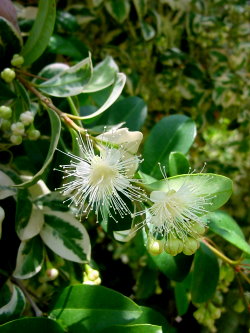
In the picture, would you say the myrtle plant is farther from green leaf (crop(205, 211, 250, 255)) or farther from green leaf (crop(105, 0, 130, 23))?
green leaf (crop(105, 0, 130, 23))

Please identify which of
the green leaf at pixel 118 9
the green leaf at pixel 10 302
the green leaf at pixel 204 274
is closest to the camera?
the green leaf at pixel 10 302

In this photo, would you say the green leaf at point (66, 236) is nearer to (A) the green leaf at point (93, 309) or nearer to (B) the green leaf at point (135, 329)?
(A) the green leaf at point (93, 309)

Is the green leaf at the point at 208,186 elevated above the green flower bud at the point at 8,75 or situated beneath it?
situated beneath

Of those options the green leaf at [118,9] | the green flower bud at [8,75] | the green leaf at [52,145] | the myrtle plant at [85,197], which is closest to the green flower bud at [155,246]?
the myrtle plant at [85,197]

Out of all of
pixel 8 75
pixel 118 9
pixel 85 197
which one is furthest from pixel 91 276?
pixel 118 9

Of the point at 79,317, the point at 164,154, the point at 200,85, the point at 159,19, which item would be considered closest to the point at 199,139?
the point at 200,85

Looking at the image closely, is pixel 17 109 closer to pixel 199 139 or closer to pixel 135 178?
pixel 135 178

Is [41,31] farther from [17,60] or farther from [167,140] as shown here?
Answer: [167,140]
